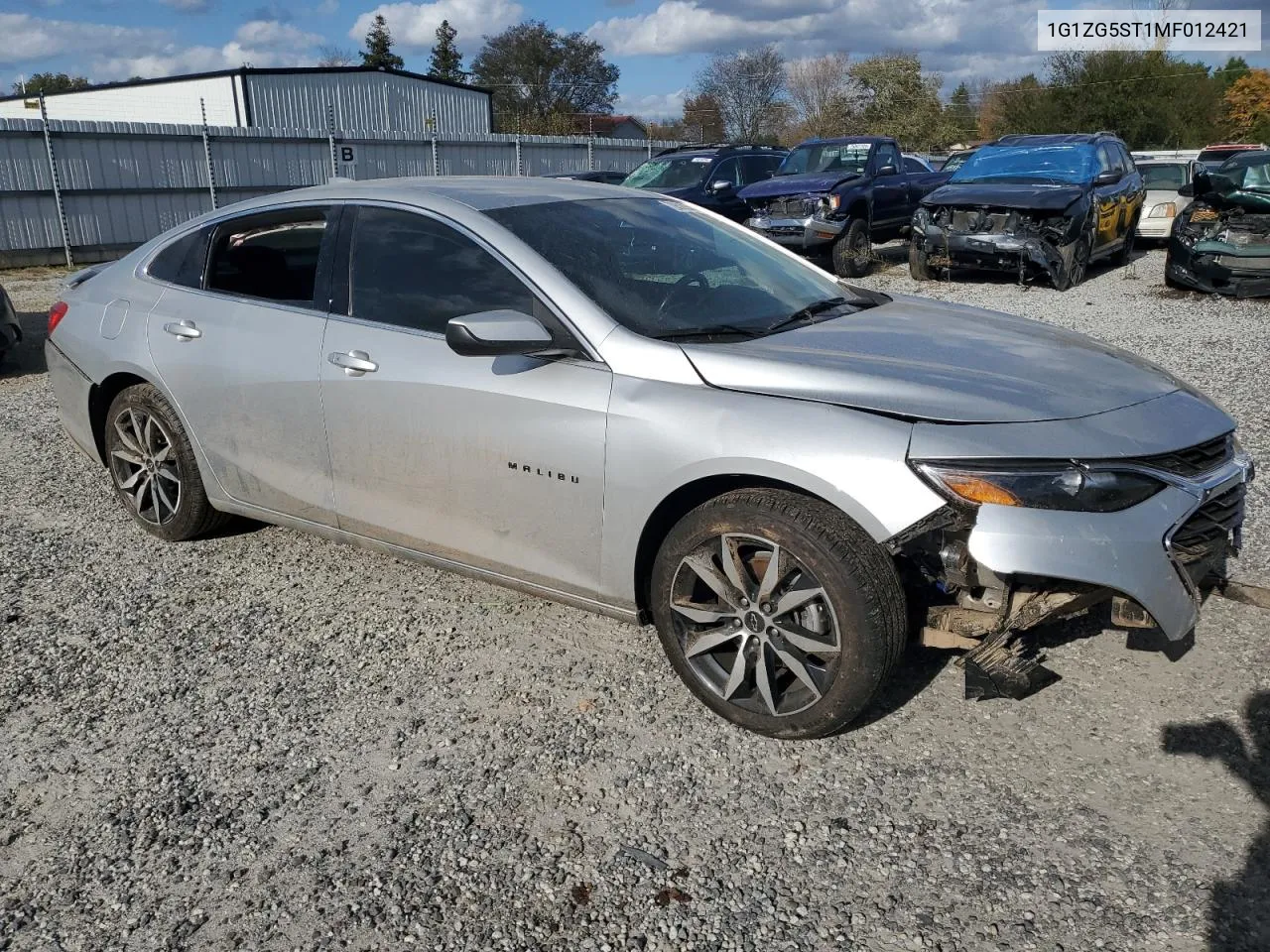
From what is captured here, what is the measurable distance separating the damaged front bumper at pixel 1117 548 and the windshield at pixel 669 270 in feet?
3.86

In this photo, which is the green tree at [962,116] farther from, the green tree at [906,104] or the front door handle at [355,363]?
the front door handle at [355,363]

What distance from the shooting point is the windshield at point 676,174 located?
15180 mm

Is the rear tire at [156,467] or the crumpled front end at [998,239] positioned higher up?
the crumpled front end at [998,239]

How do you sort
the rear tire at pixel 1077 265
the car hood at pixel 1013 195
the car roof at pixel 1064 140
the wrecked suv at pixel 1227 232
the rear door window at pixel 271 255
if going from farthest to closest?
the car roof at pixel 1064 140, the rear tire at pixel 1077 265, the car hood at pixel 1013 195, the wrecked suv at pixel 1227 232, the rear door window at pixel 271 255

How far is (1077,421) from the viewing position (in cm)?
292

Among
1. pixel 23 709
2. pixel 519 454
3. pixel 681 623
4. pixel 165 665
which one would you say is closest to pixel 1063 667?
pixel 681 623

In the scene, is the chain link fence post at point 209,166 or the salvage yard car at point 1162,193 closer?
the salvage yard car at point 1162,193

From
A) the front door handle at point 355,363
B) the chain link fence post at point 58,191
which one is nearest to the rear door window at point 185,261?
the front door handle at point 355,363

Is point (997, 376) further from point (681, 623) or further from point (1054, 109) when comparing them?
point (1054, 109)

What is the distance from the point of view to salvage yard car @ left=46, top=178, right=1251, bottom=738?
282 cm

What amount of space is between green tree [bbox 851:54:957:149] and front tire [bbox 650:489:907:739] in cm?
5543

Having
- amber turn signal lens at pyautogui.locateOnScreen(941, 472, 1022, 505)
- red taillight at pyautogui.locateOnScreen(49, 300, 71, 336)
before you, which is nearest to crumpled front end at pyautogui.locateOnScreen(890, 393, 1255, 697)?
amber turn signal lens at pyautogui.locateOnScreen(941, 472, 1022, 505)

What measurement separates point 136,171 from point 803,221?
41.7 feet

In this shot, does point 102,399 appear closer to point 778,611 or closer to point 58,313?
point 58,313
